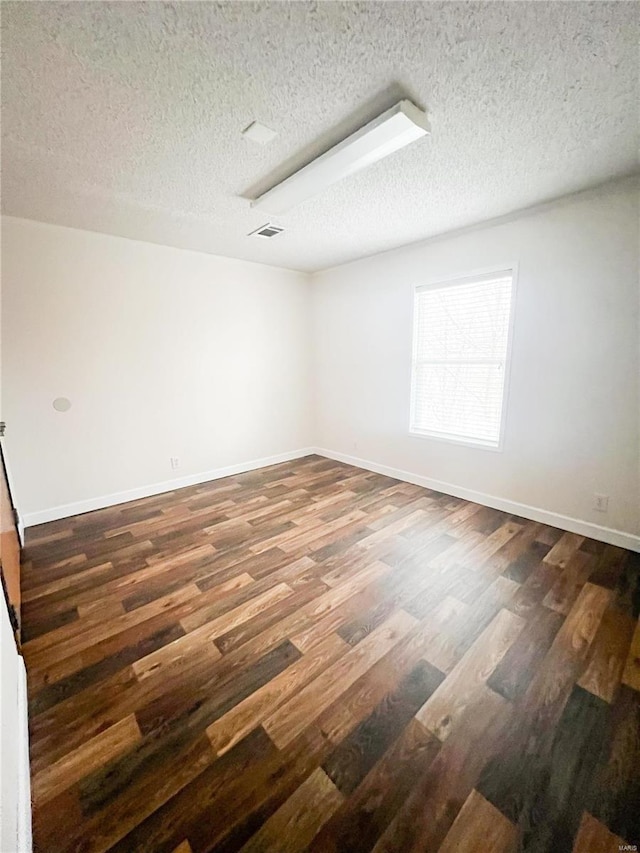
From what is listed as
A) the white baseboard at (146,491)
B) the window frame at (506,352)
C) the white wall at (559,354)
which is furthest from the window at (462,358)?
the white baseboard at (146,491)

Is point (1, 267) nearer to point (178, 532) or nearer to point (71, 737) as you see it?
point (178, 532)

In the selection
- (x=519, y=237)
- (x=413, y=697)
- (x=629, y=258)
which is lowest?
(x=413, y=697)

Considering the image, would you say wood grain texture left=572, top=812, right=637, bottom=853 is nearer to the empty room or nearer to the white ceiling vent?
the empty room

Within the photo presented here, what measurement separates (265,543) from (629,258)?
3.32 metres

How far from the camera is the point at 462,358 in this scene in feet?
10.5

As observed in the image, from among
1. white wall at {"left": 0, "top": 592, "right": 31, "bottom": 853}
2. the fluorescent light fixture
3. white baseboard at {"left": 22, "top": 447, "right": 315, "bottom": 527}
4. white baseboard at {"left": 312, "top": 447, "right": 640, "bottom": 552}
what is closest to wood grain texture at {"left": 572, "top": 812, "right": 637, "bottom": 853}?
white wall at {"left": 0, "top": 592, "right": 31, "bottom": 853}

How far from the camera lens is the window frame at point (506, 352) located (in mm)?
2771

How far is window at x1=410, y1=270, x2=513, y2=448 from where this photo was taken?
9.63 ft

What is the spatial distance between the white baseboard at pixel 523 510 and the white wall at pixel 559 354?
0.14 ft

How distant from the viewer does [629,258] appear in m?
2.19

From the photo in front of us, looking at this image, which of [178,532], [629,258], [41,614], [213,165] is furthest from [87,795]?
[629,258]

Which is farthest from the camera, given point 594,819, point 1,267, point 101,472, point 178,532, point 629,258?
point 101,472

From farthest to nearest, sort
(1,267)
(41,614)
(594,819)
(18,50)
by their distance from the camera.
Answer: (1,267)
(41,614)
(18,50)
(594,819)

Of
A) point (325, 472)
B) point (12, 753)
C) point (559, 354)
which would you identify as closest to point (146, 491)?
point (325, 472)
